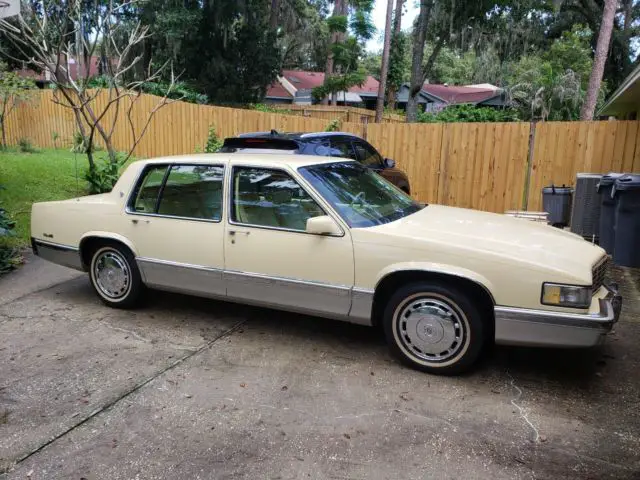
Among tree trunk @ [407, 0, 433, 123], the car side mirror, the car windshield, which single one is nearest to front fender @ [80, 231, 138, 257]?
the car windshield

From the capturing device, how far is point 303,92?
3744 centimetres

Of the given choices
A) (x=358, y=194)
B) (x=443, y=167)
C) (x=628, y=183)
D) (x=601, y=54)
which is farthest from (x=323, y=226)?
(x=601, y=54)

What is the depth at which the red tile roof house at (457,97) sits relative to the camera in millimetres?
35188

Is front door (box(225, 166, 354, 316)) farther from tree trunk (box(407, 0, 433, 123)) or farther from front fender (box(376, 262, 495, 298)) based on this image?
tree trunk (box(407, 0, 433, 123))

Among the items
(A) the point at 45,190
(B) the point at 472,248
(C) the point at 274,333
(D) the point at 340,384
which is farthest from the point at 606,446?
(A) the point at 45,190

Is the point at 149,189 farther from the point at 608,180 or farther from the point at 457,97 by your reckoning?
the point at 457,97

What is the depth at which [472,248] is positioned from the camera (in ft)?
11.8

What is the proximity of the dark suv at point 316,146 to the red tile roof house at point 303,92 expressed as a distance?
93.3ft

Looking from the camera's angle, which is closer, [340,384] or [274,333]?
[340,384]

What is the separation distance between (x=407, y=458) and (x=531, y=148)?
27.4ft

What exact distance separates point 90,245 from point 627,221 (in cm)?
646

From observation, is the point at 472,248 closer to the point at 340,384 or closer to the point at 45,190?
the point at 340,384

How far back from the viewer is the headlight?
131 inches

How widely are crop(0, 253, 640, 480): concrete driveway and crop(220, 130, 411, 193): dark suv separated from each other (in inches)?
120
